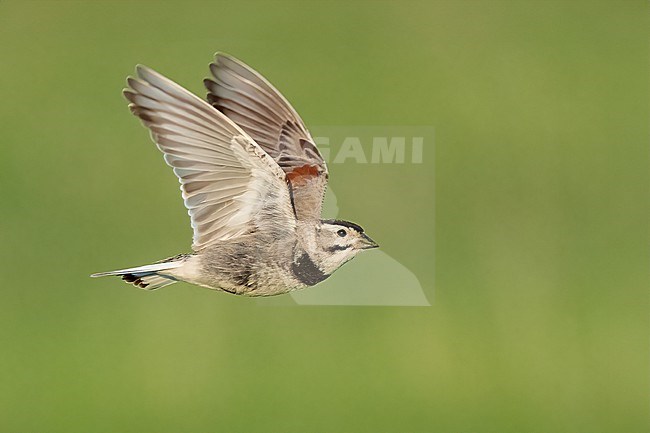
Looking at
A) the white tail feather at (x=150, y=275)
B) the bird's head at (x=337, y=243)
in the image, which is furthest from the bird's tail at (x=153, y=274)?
the bird's head at (x=337, y=243)

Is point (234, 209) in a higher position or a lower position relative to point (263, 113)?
lower

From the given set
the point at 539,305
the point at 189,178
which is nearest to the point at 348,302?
the point at 189,178

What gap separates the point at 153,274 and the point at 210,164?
19 centimetres

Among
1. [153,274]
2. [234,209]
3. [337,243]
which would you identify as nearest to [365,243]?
[337,243]

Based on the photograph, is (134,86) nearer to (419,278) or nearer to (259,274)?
(259,274)

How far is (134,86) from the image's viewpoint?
51.9 inches

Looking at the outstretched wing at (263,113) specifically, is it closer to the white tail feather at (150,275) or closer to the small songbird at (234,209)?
the small songbird at (234,209)

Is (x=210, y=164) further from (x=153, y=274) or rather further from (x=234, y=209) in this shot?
(x=153, y=274)

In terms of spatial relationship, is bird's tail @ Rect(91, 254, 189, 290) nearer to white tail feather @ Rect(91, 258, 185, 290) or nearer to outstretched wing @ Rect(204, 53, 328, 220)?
white tail feather @ Rect(91, 258, 185, 290)

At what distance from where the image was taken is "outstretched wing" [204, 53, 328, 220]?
58.7 inches

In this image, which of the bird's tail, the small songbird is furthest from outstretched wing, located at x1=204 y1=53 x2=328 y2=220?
the bird's tail

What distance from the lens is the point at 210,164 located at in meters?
1.36

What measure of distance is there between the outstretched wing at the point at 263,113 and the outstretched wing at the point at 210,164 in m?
0.11

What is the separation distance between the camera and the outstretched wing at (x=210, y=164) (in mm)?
1320
